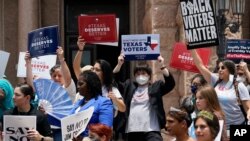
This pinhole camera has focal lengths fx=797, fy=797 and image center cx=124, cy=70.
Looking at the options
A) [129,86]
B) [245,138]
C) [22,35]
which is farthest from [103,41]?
[22,35]

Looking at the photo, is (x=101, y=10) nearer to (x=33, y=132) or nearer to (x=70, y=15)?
(x=70, y=15)

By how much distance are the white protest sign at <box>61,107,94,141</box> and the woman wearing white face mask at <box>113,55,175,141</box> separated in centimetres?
254

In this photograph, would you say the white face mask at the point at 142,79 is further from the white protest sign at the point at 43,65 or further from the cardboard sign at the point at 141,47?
the white protest sign at the point at 43,65

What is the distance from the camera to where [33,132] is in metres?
7.21

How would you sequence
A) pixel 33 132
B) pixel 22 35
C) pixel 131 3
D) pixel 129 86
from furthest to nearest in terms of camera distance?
pixel 131 3
pixel 22 35
pixel 129 86
pixel 33 132

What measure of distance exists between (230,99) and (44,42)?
7.66ft

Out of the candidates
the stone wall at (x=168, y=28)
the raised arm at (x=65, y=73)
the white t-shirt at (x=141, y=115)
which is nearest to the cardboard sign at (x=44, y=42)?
the raised arm at (x=65, y=73)

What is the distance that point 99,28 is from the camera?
33.9 feet

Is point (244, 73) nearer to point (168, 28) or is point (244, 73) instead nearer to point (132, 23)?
point (168, 28)

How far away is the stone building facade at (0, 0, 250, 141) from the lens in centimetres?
1438

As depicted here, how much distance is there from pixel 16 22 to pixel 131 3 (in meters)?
2.44

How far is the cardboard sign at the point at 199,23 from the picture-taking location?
9383mm

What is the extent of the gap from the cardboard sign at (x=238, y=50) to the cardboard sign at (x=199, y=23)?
2.06 m

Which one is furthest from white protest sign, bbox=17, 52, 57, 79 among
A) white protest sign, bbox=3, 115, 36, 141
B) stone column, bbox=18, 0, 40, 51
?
stone column, bbox=18, 0, 40, 51
